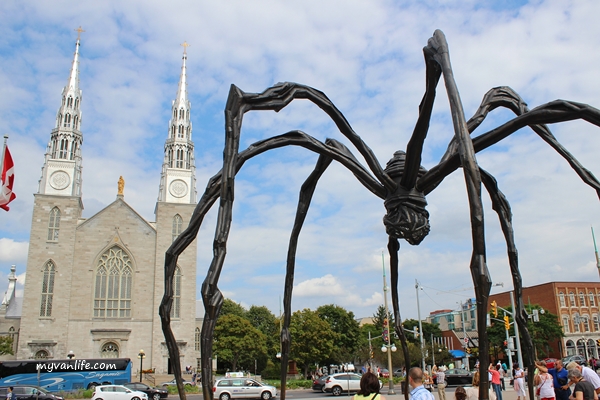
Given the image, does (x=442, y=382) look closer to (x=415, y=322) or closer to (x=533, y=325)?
(x=533, y=325)

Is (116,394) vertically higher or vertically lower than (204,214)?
lower

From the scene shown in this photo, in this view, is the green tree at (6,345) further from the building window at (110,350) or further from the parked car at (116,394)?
the parked car at (116,394)

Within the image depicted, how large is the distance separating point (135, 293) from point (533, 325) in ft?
126

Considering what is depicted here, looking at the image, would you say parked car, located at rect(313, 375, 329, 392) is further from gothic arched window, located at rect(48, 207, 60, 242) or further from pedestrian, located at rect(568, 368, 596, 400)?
gothic arched window, located at rect(48, 207, 60, 242)

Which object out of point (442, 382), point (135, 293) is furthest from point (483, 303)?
point (135, 293)

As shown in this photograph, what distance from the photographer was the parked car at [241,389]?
79.6 feet

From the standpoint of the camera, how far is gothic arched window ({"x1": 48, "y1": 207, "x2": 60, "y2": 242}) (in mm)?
45625

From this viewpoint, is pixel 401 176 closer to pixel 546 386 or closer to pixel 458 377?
pixel 546 386

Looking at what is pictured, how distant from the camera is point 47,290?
44.4m

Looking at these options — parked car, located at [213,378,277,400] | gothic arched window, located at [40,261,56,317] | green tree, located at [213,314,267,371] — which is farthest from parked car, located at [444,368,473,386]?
gothic arched window, located at [40,261,56,317]

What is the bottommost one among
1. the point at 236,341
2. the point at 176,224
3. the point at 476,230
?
the point at 236,341

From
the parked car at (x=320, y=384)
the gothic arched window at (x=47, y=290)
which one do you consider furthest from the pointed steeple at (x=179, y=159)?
the parked car at (x=320, y=384)

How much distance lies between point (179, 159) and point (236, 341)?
19.2m

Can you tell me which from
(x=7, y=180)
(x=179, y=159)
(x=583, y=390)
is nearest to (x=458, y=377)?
(x=583, y=390)
